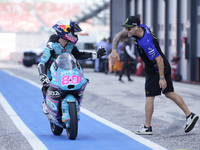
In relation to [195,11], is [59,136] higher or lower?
lower

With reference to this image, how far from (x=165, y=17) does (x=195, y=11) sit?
13.0 feet

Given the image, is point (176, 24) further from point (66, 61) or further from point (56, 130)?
point (66, 61)

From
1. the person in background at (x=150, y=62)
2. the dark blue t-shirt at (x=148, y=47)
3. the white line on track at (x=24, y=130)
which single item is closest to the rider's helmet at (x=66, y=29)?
the person in background at (x=150, y=62)

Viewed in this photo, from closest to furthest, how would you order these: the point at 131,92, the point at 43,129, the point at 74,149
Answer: the point at 74,149, the point at 43,129, the point at 131,92

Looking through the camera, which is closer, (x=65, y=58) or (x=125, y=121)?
(x=65, y=58)

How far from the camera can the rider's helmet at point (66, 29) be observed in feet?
24.6

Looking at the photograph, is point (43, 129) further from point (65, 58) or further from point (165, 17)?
point (165, 17)

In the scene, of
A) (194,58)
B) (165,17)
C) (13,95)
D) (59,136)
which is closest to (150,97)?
(59,136)

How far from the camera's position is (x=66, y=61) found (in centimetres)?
747

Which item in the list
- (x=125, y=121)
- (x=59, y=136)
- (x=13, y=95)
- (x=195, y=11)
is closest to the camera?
(x=59, y=136)

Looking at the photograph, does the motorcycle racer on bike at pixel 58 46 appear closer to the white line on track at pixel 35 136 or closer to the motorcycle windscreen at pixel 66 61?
the motorcycle windscreen at pixel 66 61

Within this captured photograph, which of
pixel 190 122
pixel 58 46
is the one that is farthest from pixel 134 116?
pixel 58 46

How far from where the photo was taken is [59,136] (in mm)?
8039

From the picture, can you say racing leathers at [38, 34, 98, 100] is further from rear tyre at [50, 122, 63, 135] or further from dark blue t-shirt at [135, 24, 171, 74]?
dark blue t-shirt at [135, 24, 171, 74]
